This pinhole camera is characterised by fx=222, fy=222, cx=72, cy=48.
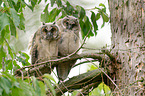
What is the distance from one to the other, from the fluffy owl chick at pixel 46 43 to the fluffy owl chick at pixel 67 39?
0.58 feet

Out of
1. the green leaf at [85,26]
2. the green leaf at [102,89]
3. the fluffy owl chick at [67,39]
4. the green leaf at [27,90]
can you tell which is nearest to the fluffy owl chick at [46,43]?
the fluffy owl chick at [67,39]

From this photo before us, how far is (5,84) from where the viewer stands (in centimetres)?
165

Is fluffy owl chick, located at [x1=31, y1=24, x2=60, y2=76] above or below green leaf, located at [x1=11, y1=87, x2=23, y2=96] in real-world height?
above

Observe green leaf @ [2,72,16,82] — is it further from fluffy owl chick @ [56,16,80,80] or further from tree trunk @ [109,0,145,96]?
fluffy owl chick @ [56,16,80,80]

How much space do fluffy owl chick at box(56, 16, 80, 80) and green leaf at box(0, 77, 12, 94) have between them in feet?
8.71

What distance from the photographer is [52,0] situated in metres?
Answer: 3.76

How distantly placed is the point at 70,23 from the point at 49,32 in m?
0.51

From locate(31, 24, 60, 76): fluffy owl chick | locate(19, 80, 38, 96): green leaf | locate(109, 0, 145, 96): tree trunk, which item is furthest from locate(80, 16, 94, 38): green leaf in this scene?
locate(19, 80, 38, 96): green leaf

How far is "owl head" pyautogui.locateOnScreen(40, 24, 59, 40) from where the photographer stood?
4.11 metres

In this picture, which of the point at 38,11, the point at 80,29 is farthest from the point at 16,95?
the point at 38,11

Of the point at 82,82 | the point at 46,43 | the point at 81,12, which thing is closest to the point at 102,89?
the point at 82,82

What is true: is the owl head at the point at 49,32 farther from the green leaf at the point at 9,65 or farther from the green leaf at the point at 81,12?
the green leaf at the point at 9,65

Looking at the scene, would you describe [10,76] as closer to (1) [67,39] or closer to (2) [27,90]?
(2) [27,90]

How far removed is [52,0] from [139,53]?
5.56 feet
